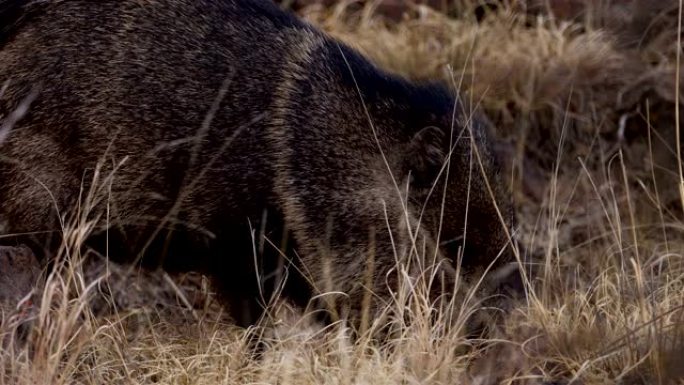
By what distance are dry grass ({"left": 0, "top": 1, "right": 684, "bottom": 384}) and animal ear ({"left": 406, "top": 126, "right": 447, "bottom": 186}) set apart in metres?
0.19

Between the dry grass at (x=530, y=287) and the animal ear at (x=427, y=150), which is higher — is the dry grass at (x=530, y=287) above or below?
below

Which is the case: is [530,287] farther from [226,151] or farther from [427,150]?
[226,151]

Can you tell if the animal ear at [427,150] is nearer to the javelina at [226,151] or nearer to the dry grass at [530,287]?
the javelina at [226,151]

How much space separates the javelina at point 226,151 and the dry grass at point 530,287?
0.18m

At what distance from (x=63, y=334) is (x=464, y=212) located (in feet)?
4.82

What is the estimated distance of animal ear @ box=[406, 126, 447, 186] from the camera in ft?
12.5

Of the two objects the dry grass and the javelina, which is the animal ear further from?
the dry grass

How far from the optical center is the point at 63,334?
2.88 meters

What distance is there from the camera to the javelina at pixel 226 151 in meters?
3.58

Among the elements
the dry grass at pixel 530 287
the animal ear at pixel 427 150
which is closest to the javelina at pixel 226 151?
the animal ear at pixel 427 150

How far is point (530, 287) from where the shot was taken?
367 cm

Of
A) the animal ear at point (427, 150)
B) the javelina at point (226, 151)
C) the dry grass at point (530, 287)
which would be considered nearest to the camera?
the dry grass at point (530, 287)

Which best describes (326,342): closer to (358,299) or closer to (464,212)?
(358,299)

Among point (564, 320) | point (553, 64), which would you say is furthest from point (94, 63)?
point (553, 64)
